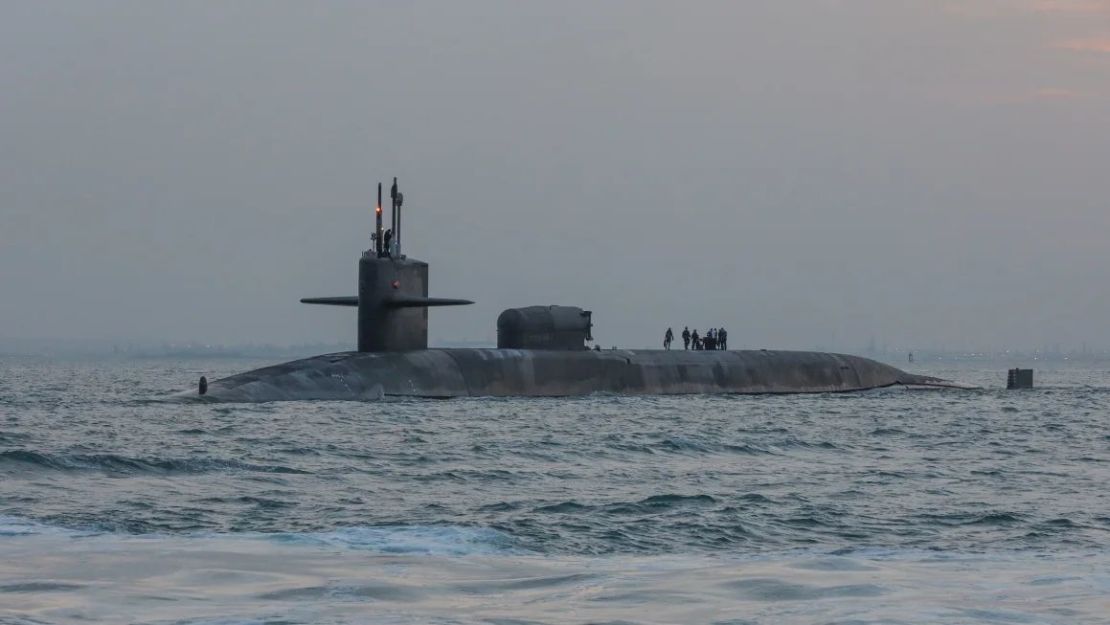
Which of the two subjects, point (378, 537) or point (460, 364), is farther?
point (460, 364)

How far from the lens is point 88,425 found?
28.0m

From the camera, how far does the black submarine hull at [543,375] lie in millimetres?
34156

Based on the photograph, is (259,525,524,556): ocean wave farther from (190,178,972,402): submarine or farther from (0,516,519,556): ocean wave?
(190,178,972,402): submarine

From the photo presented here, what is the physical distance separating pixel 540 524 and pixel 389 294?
22644mm

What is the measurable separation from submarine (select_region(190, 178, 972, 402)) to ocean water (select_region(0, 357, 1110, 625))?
6.27 meters

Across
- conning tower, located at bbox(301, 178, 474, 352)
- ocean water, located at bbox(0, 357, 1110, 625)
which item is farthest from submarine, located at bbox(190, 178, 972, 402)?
ocean water, located at bbox(0, 357, 1110, 625)

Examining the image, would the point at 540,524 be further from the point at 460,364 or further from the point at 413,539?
the point at 460,364

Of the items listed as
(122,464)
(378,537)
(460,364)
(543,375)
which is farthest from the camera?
(543,375)

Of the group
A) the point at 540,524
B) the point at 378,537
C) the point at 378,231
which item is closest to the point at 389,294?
the point at 378,231

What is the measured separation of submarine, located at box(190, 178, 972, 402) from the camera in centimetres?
3447

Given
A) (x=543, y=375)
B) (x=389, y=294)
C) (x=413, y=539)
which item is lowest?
(x=413, y=539)

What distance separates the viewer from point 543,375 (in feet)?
130

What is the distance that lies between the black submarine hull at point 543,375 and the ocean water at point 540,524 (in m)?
5.68

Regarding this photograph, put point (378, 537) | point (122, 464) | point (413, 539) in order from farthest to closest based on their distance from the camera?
point (122, 464), point (378, 537), point (413, 539)
